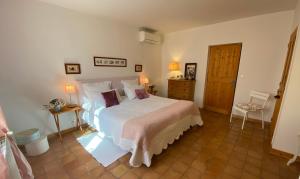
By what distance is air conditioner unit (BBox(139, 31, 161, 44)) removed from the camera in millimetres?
3900

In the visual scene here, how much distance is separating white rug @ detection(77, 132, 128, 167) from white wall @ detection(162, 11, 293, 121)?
3.12 metres

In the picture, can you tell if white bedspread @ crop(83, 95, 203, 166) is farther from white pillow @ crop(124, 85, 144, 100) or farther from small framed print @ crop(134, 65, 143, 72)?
small framed print @ crop(134, 65, 143, 72)

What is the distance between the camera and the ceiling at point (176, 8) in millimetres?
2359

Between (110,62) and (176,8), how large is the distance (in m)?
1.96

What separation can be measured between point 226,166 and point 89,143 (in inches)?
88.2

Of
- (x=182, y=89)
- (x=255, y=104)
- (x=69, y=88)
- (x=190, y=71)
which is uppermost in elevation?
(x=190, y=71)

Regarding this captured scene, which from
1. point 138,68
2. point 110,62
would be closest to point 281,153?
point 138,68

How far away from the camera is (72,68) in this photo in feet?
9.04

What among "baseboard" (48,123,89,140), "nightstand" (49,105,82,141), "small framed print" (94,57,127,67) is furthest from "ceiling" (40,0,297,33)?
"baseboard" (48,123,89,140)

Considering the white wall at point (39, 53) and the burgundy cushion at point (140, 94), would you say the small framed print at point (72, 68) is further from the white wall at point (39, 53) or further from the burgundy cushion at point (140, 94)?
the burgundy cushion at point (140, 94)

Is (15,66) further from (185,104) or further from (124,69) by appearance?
(185,104)

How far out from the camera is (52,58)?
2.47 m

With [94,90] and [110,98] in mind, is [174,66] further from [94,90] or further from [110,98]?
[94,90]

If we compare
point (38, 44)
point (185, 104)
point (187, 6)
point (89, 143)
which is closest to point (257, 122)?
point (185, 104)
